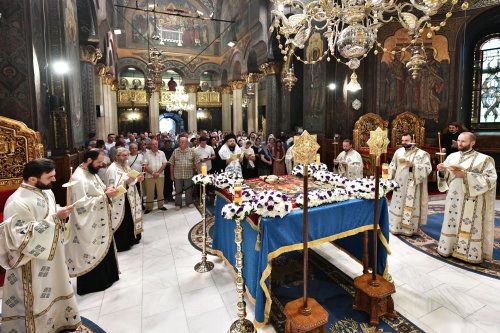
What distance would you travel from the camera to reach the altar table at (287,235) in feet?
10.5

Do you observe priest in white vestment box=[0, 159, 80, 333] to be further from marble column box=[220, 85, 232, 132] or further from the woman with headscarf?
marble column box=[220, 85, 232, 132]

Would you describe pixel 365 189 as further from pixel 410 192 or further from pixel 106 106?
pixel 106 106

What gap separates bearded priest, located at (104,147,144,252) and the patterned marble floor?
30 centimetres

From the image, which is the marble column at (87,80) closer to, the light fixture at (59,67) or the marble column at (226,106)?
the light fixture at (59,67)

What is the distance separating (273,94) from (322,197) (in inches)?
435

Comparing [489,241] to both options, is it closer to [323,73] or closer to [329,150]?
[329,150]

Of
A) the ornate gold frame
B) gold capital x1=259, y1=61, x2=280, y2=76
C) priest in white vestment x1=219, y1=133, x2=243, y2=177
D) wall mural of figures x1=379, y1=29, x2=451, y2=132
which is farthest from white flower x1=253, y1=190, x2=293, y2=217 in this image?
gold capital x1=259, y1=61, x2=280, y2=76

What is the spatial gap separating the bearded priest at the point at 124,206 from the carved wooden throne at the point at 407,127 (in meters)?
8.28

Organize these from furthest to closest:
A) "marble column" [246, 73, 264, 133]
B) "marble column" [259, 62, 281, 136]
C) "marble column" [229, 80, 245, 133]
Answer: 1. "marble column" [229, 80, 245, 133]
2. "marble column" [246, 73, 264, 133]
3. "marble column" [259, 62, 281, 136]

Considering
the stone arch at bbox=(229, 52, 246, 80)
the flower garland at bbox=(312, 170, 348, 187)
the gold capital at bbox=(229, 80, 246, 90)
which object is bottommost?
the flower garland at bbox=(312, 170, 348, 187)

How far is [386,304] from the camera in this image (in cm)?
329

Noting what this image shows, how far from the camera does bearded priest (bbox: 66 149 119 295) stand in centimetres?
371

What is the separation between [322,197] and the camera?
354 centimetres

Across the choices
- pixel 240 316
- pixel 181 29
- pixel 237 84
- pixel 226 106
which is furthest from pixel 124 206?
pixel 181 29
